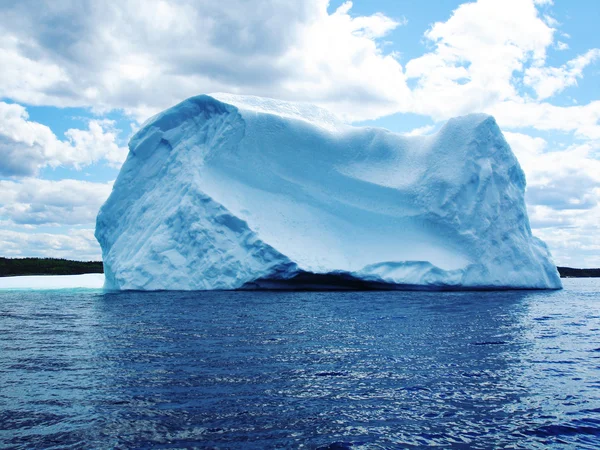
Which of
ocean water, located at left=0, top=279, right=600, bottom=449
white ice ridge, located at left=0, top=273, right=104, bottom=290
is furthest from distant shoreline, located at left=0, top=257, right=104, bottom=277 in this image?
ocean water, located at left=0, top=279, right=600, bottom=449

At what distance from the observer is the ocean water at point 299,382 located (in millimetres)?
4219

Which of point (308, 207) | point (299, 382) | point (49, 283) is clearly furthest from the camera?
point (49, 283)

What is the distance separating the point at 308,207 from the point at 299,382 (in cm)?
1365

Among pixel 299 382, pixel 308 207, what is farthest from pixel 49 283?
pixel 299 382

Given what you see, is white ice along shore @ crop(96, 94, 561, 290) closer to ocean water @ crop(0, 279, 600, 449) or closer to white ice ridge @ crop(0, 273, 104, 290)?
white ice ridge @ crop(0, 273, 104, 290)

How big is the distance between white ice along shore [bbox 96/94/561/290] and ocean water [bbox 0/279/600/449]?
21.7ft

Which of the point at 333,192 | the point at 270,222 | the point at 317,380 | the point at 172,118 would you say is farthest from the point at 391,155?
the point at 317,380

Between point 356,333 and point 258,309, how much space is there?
3675 mm

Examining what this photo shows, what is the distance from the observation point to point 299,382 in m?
5.73

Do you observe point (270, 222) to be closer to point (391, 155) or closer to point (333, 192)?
point (333, 192)

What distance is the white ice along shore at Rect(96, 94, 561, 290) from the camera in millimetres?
17422

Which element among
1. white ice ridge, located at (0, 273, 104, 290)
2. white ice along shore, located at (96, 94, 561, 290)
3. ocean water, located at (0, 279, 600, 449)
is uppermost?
white ice along shore, located at (96, 94, 561, 290)

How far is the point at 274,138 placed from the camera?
19469mm

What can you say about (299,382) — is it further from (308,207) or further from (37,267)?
(37,267)
